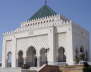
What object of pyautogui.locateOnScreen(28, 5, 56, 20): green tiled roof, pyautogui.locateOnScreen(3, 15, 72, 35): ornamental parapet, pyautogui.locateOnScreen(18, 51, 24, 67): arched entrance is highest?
pyautogui.locateOnScreen(28, 5, 56, 20): green tiled roof

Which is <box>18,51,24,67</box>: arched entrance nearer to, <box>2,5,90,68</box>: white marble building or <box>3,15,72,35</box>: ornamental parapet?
<box>2,5,90,68</box>: white marble building

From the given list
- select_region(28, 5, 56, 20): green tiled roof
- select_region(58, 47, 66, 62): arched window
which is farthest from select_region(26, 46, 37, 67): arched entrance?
select_region(28, 5, 56, 20): green tiled roof

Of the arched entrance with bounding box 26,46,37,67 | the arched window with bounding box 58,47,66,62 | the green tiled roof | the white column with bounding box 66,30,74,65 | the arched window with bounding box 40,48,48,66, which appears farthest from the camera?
the green tiled roof

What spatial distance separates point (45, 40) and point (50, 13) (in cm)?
439

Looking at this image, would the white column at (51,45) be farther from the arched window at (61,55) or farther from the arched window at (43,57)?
the arched window at (43,57)

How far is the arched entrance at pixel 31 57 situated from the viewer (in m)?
23.5

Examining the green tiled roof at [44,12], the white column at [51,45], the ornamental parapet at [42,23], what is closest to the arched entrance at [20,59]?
the ornamental parapet at [42,23]

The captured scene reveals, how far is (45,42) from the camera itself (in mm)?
21891

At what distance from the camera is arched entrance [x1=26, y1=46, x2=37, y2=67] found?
77.2ft

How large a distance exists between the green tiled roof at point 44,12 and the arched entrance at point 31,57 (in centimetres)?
413

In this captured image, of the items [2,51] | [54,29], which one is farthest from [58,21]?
[2,51]

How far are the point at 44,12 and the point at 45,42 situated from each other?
16.1 ft

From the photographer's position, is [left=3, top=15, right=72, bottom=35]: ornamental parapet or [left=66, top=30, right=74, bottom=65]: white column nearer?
[left=66, top=30, right=74, bottom=65]: white column

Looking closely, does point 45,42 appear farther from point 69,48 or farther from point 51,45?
point 69,48
